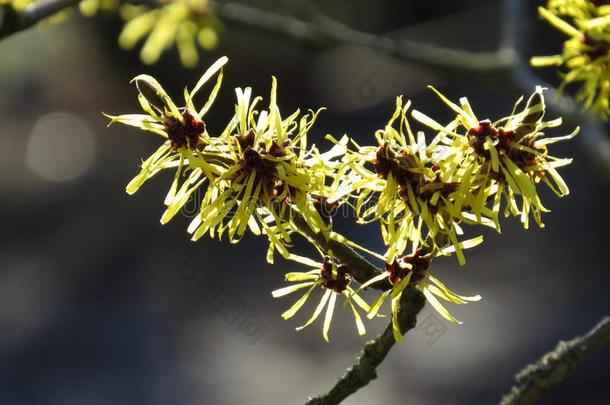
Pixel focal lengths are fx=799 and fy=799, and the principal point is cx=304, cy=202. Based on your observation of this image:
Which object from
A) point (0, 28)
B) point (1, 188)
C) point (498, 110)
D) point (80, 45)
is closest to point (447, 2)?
point (498, 110)

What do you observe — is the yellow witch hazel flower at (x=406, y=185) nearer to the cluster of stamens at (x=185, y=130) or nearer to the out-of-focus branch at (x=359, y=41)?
the cluster of stamens at (x=185, y=130)

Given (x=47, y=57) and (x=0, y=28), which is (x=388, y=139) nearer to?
(x=0, y=28)

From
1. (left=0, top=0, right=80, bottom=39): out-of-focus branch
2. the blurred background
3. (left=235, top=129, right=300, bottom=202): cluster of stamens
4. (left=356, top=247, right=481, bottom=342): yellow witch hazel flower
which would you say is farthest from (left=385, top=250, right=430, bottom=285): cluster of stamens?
the blurred background

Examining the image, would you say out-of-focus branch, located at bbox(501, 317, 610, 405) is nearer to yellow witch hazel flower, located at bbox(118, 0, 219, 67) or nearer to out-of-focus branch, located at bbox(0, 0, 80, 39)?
out-of-focus branch, located at bbox(0, 0, 80, 39)

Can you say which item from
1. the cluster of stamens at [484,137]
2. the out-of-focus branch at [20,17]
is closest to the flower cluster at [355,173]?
the cluster of stamens at [484,137]

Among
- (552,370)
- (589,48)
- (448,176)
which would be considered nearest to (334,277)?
(448,176)

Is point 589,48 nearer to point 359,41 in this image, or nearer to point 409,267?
point 409,267

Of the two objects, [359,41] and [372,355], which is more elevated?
[359,41]
